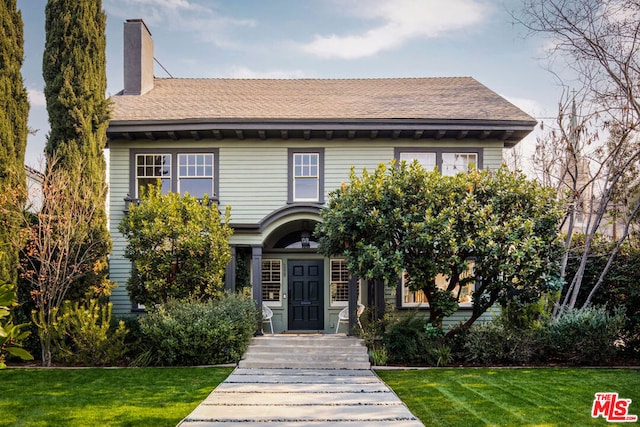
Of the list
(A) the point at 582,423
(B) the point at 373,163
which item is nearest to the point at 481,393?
(A) the point at 582,423

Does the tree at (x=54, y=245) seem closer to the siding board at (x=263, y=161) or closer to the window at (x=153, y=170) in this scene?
the siding board at (x=263, y=161)

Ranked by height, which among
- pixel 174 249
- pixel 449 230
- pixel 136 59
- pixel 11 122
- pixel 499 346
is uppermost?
pixel 136 59

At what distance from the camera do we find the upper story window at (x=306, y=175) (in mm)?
13781

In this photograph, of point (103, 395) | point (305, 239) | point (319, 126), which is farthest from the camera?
point (305, 239)

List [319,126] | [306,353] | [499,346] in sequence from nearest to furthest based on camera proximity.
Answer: [499,346] < [306,353] < [319,126]

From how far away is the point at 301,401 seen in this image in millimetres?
8211

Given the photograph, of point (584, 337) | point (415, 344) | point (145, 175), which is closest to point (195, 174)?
point (145, 175)

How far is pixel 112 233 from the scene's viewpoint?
13.8 meters

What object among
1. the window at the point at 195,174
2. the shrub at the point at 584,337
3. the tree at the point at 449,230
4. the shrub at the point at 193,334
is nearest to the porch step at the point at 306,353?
the shrub at the point at 193,334

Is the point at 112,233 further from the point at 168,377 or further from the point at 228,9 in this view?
the point at 228,9

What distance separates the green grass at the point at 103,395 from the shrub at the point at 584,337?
6.63m

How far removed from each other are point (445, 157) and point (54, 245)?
9.31 m

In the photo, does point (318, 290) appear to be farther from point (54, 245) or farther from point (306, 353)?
point (54, 245)

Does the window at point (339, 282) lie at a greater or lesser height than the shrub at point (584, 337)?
greater
